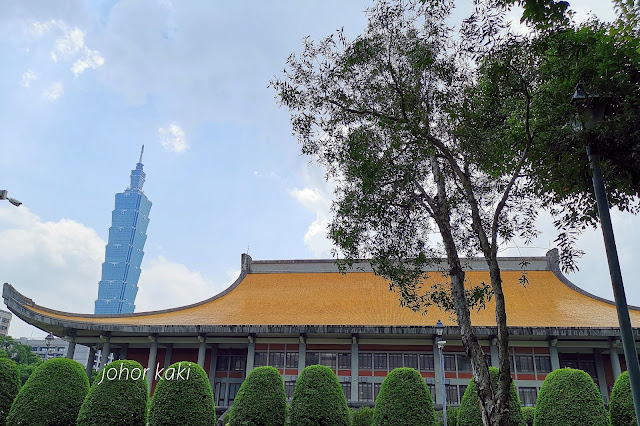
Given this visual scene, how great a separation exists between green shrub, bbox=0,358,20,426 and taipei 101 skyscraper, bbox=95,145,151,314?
15408cm

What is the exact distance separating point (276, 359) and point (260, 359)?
0.84 meters

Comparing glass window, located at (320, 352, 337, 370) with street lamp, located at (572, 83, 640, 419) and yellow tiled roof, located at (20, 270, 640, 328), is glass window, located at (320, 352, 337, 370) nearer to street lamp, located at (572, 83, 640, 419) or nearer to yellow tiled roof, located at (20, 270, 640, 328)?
yellow tiled roof, located at (20, 270, 640, 328)

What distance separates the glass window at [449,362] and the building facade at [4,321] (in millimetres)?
105775

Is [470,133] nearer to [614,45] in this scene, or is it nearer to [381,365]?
[614,45]

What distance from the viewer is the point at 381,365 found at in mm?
25344

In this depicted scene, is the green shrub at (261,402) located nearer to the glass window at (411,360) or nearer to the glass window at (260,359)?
the glass window at (260,359)

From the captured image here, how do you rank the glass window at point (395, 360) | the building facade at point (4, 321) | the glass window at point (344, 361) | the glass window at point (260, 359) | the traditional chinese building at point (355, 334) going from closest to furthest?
the traditional chinese building at point (355, 334)
the glass window at point (395, 360)
the glass window at point (344, 361)
the glass window at point (260, 359)
the building facade at point (4, 321)

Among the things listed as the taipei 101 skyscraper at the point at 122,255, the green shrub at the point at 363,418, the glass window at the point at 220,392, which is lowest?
the green shrub at the point at 363,418

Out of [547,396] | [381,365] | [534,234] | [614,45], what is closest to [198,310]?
[381,365]

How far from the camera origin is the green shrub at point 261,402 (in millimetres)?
14805

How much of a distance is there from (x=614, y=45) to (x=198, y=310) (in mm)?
24405

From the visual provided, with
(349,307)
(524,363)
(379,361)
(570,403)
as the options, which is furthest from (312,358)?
(570,403)

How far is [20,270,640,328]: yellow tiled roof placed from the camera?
2484 cm

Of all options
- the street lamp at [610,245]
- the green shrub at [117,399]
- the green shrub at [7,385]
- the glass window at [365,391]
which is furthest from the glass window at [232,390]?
the street lamp at [610,245]
